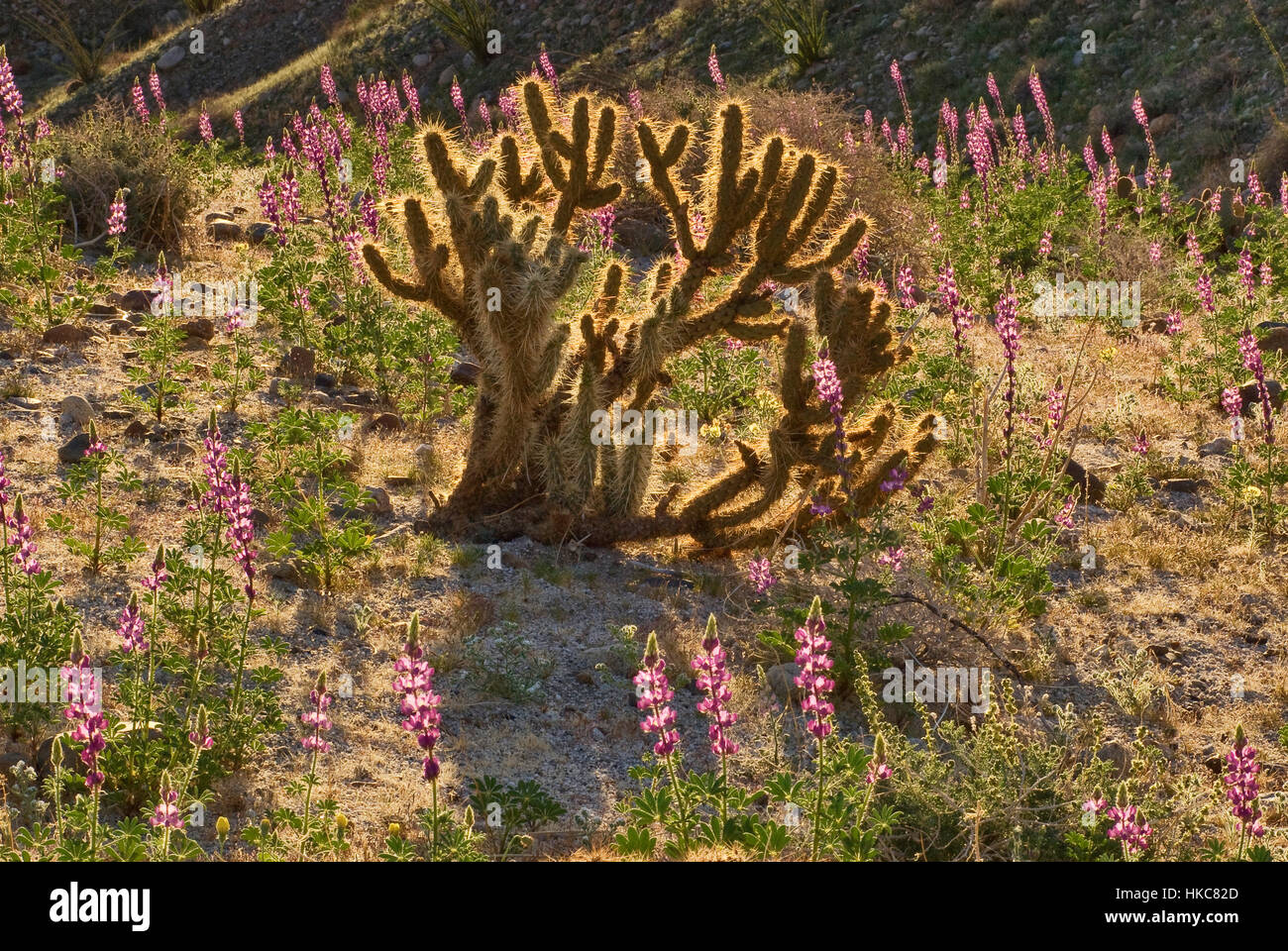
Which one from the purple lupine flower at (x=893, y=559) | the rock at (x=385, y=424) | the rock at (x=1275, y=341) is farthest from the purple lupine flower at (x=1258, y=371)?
the rock at (x=385, y=424)

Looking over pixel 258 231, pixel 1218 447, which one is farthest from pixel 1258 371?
pixel 258 231

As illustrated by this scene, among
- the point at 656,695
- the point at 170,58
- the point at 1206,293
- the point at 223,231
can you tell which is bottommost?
the point at 656,695

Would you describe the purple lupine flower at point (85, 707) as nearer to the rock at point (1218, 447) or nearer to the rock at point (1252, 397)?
the rock at point (1218, 447)

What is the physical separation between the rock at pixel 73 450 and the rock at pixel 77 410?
38 centimetres

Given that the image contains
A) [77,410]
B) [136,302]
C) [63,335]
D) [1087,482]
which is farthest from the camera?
[136,302]

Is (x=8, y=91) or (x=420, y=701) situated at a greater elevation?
(x=8, y=91)

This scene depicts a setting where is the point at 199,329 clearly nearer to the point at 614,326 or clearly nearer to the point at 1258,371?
the point at 614,326

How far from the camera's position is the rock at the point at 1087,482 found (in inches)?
289

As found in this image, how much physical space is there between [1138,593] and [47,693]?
479 centimetres

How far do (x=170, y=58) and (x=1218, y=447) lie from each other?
22858 mm

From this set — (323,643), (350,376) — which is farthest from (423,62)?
(323,643)

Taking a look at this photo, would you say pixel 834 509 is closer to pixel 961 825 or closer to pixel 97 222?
pixel 961 825

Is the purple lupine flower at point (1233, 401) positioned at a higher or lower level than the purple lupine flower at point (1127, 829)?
higher

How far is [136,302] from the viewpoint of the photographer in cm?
866
